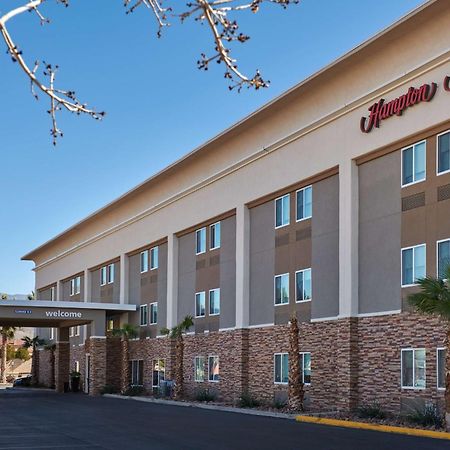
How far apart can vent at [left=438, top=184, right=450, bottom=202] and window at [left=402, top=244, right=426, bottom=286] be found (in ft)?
5.48

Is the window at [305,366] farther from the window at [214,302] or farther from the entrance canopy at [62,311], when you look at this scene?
the entrance canopy at [62,311]

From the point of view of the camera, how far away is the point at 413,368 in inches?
1102

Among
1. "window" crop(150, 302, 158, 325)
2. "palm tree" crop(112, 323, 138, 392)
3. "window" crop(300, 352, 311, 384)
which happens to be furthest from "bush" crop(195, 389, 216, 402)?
"palm tree" crop(112, 323, 138, 392)

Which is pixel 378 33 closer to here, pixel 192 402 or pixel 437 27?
pixel 437 27

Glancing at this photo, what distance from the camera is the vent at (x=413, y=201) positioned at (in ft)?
93.3

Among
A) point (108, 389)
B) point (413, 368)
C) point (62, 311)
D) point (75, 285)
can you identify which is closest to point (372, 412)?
point (413, 368)

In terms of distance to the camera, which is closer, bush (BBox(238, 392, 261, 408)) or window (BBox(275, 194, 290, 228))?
bush (BBox(238, 392, 261, 408))

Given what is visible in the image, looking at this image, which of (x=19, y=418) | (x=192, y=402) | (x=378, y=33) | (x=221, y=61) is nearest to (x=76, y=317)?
(x=192, y=402)

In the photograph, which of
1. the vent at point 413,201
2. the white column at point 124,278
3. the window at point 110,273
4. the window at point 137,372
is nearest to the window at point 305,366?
the vent at point 413,201

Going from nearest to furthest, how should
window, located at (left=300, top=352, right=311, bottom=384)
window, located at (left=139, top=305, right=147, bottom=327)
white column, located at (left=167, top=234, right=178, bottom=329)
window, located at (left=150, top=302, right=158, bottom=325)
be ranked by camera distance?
window, located at (left=300, top=352, right=311, bottom=384) → white column, located at (left=167, top=234, right=178, bottom=329) → window, located at (left=150, top=302, right=158, bottom=325) → window, located at (left=139, top=305, right=147, bottom=327)

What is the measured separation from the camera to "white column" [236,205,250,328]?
39.0 m

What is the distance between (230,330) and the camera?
133 ft

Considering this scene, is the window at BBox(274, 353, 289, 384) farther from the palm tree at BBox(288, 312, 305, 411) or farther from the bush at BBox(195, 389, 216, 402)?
the bush at BBox(195, 389, 216, 402)

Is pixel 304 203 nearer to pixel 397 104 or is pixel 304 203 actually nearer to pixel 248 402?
pixel 397 104
